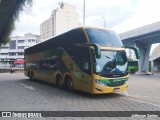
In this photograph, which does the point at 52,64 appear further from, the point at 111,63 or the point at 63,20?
the point at 63,20

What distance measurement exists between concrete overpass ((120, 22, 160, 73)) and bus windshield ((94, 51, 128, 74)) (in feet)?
81.7

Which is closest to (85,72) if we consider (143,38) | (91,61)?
(91,61)

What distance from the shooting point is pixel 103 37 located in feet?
39.4

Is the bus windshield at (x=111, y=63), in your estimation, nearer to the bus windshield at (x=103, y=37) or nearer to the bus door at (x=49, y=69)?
the bus windshield at (x=103, y=37)

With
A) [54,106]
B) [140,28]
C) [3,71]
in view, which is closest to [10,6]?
[54,106]

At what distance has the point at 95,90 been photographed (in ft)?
36.0

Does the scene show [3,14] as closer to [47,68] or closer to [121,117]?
[121,117]

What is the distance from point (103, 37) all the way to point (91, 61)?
1590 mm

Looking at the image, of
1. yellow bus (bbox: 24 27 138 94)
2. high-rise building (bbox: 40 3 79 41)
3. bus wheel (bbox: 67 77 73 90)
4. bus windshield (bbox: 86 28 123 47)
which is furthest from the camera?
Answer: high-rise building (bbox: 40 3 79 41)

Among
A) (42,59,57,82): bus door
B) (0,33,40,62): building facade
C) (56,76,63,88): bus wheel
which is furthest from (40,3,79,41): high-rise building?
(56,76,63,88): bus wheel

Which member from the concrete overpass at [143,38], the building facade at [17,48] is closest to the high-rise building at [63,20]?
the building facade at [17,48]

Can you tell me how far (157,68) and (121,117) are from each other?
203 feet

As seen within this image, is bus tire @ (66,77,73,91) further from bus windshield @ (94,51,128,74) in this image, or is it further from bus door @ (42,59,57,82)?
bus windshield @ (94,51,128,74)

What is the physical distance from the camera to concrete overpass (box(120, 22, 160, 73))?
36.6 metres
